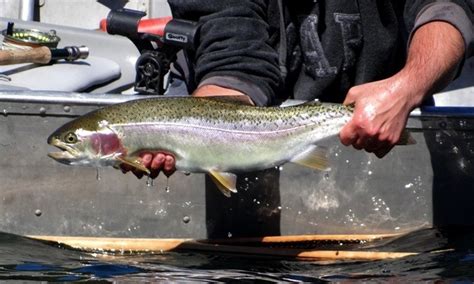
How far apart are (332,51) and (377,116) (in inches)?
40.9

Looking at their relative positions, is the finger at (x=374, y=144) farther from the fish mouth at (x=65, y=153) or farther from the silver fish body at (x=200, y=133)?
the fish mouth at (x=65, y=153)

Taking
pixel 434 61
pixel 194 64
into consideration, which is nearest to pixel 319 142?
pixel 434 61

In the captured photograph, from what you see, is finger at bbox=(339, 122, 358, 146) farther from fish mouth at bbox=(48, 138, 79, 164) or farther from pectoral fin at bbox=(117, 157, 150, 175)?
fish mouth at bbox=(48, 138, 79, 164)

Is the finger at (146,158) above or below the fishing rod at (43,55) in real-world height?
below

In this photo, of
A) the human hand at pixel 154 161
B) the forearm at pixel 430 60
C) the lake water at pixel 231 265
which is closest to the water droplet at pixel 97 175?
the lake water at pixel 231 265

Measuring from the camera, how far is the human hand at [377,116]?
4.04 meters

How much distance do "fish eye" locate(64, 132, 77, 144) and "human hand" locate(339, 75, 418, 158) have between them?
95 centimetres

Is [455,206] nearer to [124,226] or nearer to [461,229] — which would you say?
[461,229]

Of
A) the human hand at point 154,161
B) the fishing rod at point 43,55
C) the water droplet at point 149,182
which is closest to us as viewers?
the human hand at point 154,161

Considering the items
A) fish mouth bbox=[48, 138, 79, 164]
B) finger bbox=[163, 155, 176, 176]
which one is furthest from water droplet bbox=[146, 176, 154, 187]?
fish mouth bbox=[48, 138, 79, 164]

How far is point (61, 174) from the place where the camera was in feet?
15.9

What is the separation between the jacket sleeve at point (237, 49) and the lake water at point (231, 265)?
2.24 ft

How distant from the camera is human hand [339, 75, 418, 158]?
4035mm

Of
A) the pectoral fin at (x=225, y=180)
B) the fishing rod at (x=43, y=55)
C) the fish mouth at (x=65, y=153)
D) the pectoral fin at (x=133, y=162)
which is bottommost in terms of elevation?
the pectoral fin at (x=225, y=180)
